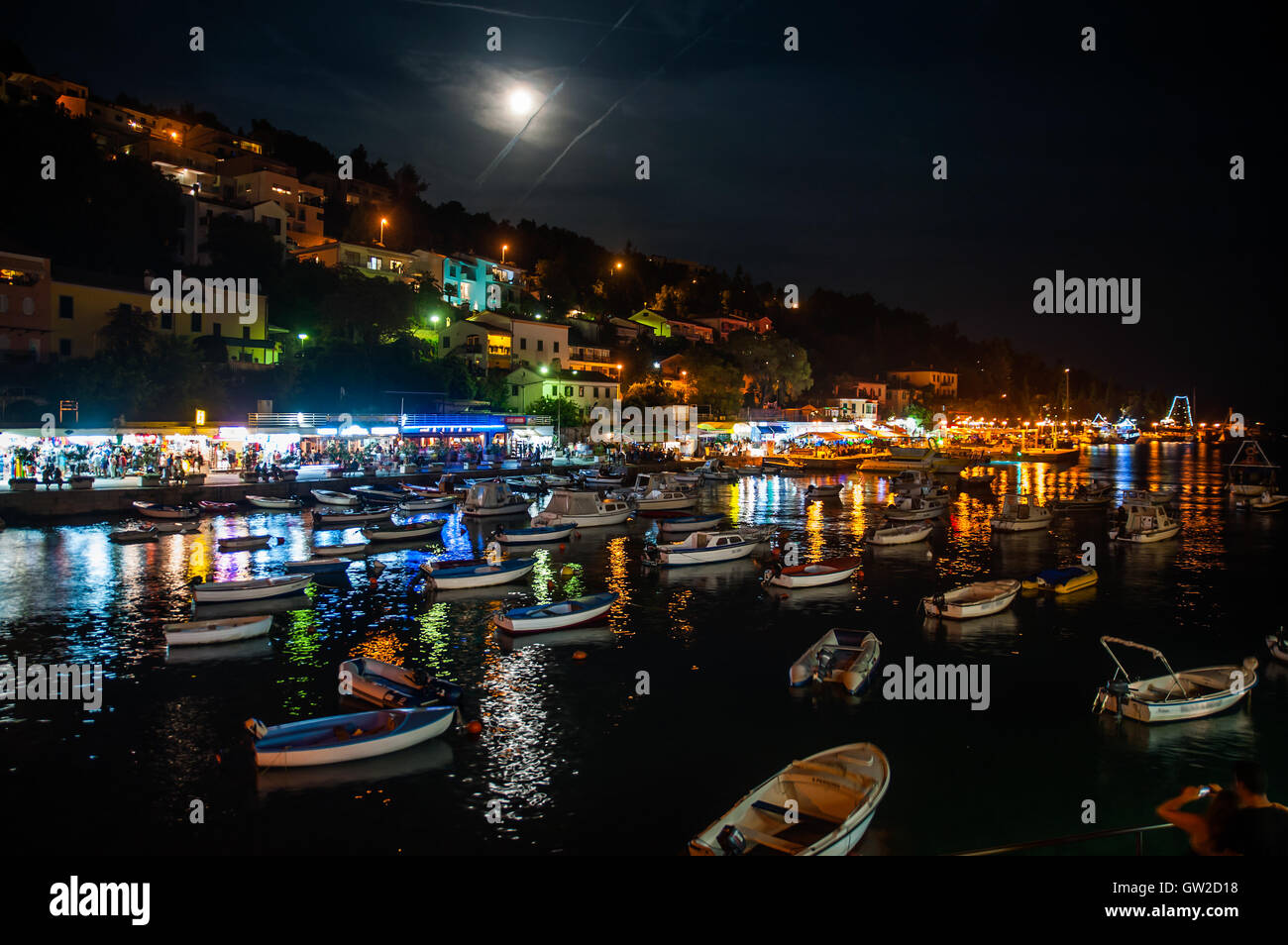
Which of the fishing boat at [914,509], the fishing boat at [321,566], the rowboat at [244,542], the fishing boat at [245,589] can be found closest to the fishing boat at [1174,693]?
the fishing boat at [245,589]

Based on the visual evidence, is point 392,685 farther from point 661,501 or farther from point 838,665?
point 661,501

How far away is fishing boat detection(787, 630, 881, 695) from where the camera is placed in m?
16.3

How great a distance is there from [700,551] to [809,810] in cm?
1953

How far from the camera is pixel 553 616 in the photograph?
20.4 m

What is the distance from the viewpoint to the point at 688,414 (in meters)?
81.1

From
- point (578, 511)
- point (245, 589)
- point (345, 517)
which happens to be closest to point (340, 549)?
point (245, 589)

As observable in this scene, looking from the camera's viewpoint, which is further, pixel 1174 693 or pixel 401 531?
pixel 401 531

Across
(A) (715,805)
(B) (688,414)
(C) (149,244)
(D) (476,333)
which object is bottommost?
(A) (715,805)

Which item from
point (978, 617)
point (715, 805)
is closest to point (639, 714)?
point (715, 805)

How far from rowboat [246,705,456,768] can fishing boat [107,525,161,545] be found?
23814 mm

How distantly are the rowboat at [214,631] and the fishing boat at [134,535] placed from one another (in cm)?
1498

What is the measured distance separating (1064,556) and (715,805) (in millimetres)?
28043

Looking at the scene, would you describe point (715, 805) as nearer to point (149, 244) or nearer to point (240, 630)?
point (240, 630)

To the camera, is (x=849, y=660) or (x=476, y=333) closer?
(x=849, y=660)
